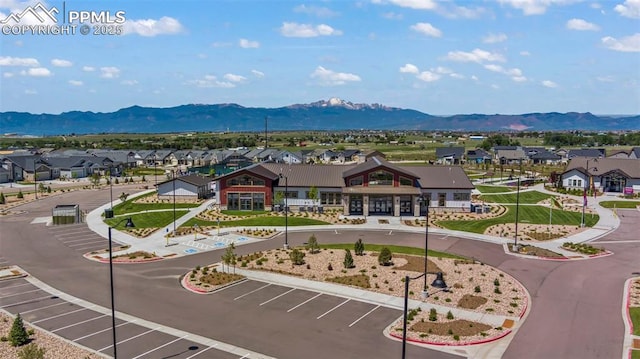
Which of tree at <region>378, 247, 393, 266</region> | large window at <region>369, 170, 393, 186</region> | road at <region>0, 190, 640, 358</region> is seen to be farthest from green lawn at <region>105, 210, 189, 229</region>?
tree at <region>378, 247, 393, 266</region>

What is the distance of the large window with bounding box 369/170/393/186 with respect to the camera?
68.6 m

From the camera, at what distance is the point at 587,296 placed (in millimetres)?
36062

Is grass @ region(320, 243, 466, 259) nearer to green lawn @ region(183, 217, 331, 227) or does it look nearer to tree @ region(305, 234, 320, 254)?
tree @ region(305, 234, 320, 254)

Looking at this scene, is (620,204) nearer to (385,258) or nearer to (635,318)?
(385,258)

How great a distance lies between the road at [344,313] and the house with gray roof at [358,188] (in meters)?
13.1

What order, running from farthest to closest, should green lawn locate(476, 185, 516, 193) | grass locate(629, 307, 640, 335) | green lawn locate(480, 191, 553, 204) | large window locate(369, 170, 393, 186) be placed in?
green lawn locate(476, 185, 516, 193)
green lawn locate(480, 191, 553, 204)
large window locate(369, 170, 393, 186)
grass locate(629, 307, 640, 335)

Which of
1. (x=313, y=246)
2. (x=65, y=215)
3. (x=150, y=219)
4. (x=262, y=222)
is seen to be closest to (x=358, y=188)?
(x=262, y=222)

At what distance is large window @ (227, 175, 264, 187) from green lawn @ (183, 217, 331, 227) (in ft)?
25.2

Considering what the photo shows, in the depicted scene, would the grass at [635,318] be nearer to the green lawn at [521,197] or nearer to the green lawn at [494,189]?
the green lawn at [521,197]

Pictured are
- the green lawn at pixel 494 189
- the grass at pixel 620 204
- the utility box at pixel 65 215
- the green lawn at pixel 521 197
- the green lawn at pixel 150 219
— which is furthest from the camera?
the green lawn at pixel 494 189

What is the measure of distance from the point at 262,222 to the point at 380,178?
17.3 meters

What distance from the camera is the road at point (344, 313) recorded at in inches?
1093

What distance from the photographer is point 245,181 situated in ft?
238

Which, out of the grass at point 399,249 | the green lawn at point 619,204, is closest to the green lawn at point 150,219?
the grass at point 399,249
